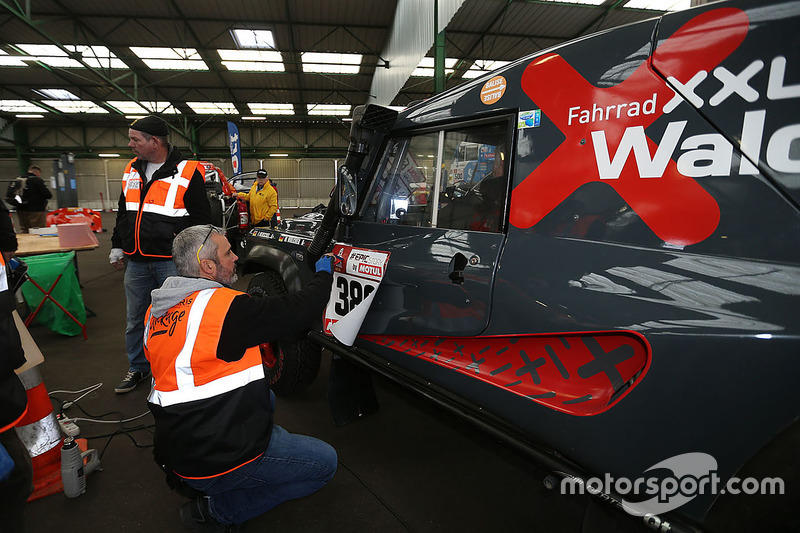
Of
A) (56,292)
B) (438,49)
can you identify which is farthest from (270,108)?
(56,292)

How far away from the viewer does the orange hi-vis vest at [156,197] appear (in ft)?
9.45

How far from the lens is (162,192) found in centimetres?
289

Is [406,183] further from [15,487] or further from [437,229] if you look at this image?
[15,487]

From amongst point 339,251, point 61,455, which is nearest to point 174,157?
point 339,251

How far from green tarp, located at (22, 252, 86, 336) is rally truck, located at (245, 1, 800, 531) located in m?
4.05

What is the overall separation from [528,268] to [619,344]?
40cm

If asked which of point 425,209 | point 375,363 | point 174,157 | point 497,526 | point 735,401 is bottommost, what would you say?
point 497,526

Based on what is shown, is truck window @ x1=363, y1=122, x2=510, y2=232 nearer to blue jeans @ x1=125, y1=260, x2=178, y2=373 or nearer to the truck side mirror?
the truck side mirror

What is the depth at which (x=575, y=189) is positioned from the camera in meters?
1.47

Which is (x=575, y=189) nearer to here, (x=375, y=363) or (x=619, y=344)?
(x=619, y=344)

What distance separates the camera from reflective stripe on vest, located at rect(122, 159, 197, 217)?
113 inches

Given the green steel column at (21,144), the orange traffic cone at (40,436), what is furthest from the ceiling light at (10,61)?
the orange traffic cone at (40,436)

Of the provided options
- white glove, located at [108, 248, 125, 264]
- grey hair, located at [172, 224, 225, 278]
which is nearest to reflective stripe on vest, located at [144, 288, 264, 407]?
grey hair, located at [172, 224, 225, 278]

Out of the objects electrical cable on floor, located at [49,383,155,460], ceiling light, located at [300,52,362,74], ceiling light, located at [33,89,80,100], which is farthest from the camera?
ceiling light, located at [33,89,80,100]
